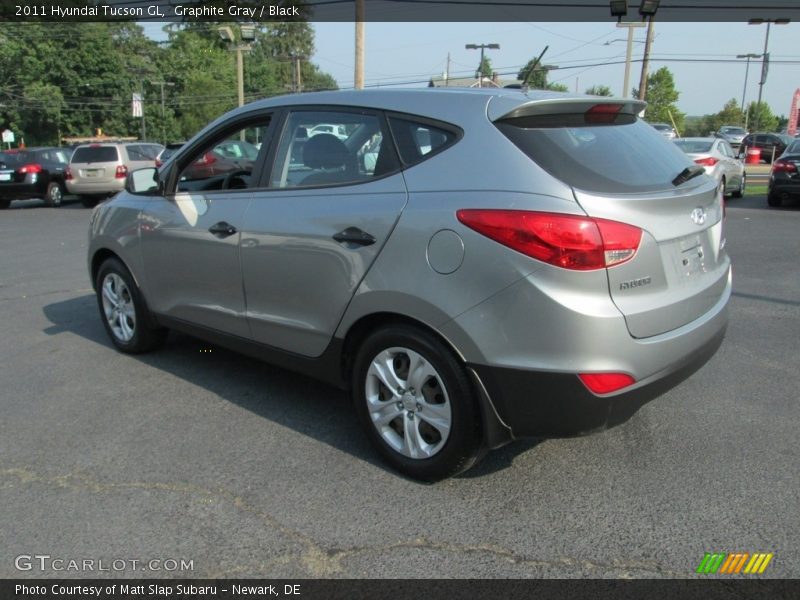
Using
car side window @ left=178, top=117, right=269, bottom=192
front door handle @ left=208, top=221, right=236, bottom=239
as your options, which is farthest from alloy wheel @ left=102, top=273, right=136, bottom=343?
front door handle @ left=208, top=221, right=236, bottom=239

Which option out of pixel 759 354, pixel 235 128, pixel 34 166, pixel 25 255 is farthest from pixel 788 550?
pixel 34 166

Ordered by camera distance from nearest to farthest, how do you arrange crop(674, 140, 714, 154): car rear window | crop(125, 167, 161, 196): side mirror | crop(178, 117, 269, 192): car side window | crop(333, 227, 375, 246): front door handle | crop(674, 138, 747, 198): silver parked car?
crop(333, 227, 375, 246): front door handle < crop(178, 117, 269, 192): car side window < crop(125, 167, 161, 196): side mirror < crop(674, 138, 747, 198): silver parked car < crop(674, 140, 714, 154): car rear window

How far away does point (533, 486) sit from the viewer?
10.2 feet

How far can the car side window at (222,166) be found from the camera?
13.2ft

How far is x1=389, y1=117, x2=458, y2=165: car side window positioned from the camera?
10.0 ft

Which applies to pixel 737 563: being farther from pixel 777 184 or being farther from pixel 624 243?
pixel 777 184

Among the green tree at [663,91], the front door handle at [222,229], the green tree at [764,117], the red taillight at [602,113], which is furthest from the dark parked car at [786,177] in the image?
the green tree at [764,117]

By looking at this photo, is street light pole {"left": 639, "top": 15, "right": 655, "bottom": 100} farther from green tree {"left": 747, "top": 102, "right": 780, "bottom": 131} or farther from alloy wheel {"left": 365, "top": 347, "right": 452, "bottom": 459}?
green tree {"left": 747, "top": 102, "right": 780, "bottom": 131}

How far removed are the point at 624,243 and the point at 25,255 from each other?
9584 mm

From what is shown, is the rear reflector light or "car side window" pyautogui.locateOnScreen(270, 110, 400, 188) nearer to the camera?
"car side window" pyautogui.locateOnScreen(270, 110, 400, 188)

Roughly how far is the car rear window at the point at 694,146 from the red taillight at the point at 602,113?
12.0m

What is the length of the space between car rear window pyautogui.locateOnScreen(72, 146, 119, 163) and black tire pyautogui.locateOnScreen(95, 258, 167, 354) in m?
14.0

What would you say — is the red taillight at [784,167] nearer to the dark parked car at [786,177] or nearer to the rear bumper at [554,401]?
the dark parked car at [786,177]

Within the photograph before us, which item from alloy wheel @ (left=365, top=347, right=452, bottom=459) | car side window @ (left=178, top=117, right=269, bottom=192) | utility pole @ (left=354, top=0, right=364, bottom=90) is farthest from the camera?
utility pole @ (left=354, top=0, right=364, bottom=90)
